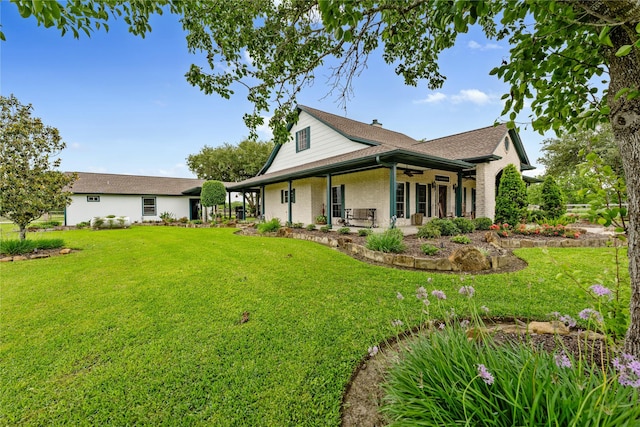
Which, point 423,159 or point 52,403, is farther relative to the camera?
point 423,159

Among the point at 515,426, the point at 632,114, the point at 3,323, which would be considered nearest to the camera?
the point at 515,426

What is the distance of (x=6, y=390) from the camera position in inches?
89.3

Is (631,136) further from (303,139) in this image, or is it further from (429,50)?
(303,139)

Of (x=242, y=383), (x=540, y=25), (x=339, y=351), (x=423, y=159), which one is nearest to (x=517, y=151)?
(x=423, y=159)

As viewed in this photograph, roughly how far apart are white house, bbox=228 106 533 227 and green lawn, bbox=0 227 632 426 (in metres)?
5.35

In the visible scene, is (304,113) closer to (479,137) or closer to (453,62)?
(479,137)

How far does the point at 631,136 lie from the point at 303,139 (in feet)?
47.5

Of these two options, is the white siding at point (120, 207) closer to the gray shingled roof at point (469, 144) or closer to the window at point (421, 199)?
the window at point (421, 199)

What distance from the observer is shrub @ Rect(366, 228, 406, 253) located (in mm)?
6523

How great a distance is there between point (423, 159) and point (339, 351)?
8.12 m

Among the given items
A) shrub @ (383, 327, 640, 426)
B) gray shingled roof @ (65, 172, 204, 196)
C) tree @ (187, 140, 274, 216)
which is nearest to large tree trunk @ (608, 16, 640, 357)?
shrub @ (383, 327, 640, 426)

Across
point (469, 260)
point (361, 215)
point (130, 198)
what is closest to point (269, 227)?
point (361, 215)

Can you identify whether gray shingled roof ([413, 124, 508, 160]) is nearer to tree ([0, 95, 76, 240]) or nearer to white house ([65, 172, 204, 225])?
tree ([0, 95, 76, 240])

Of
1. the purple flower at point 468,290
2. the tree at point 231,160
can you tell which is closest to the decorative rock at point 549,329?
the purple flower at point 468,290
